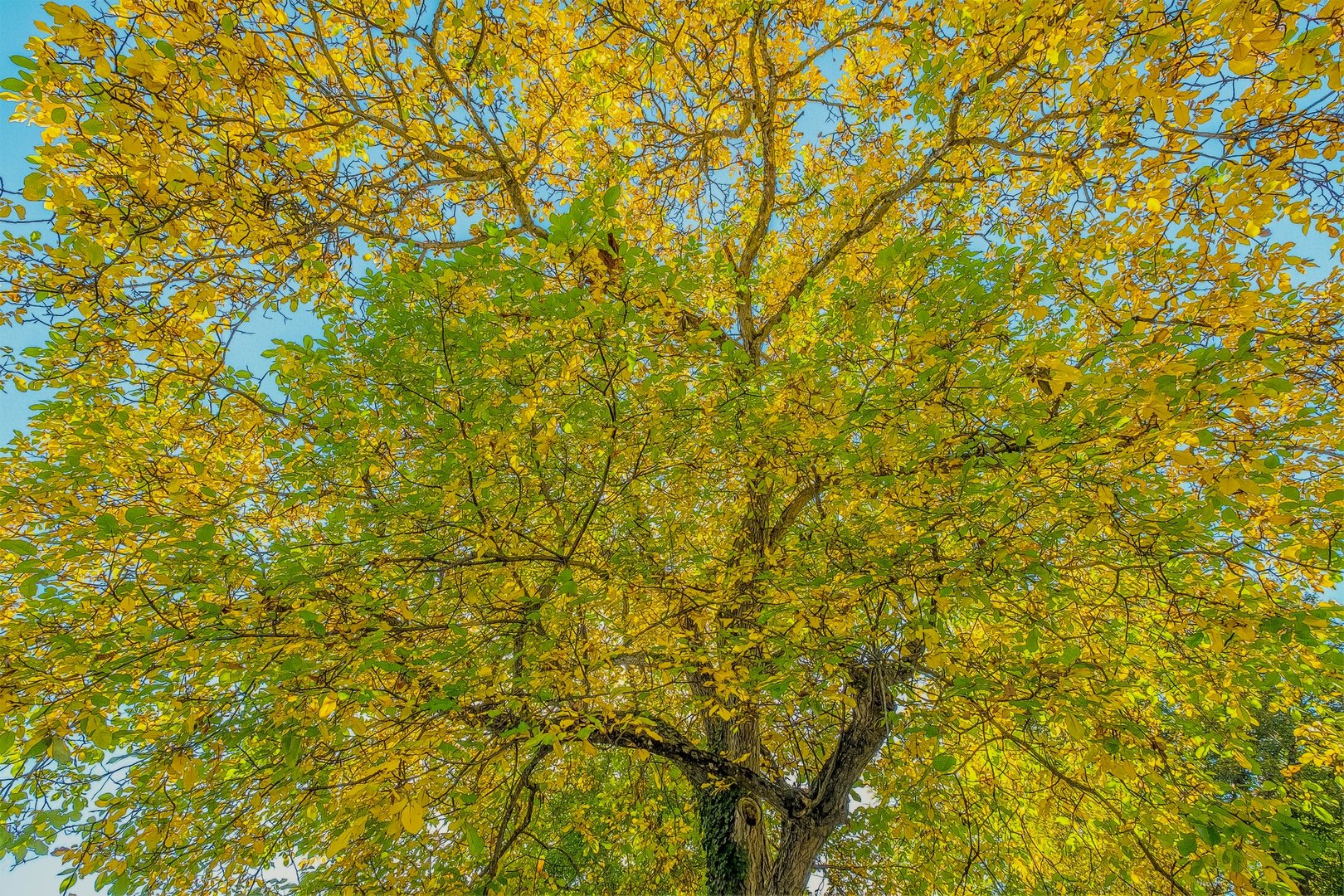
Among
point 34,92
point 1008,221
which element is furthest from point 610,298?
point 1008,221

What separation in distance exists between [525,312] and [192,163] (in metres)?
2.43

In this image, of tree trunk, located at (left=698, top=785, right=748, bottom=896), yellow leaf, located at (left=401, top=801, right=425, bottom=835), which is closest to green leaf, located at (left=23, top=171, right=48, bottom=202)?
yellow leaf, located at (left=401, top=801, right=425, bottom=835)

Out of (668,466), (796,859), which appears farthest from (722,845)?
(668,466)

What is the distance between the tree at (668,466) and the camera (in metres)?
2.67

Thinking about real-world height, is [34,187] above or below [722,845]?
above

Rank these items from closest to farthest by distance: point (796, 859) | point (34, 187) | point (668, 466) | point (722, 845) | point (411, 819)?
1. point (411, 819)
2. point (34, 187)
3. point (668, 466)
4. point (796, 859)
5. point (722, 845)

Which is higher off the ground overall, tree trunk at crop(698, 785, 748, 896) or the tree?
the tree

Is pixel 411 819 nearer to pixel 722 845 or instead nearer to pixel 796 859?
pixel 796 859

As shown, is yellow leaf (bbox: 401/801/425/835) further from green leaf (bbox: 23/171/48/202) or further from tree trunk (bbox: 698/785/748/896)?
tree trunk (bbox: 698/785/748/896)

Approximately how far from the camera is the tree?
267cm

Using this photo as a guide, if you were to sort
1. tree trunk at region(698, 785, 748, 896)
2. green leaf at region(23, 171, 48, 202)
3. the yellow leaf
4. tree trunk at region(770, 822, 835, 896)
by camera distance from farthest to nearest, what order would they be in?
tree trunk at region(698, 785, 748, 896), tree trunk at region(770, 822, 835, 896), green leaf at region(23, 171, 48, 202), the yellow leaf

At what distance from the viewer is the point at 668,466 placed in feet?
12.5

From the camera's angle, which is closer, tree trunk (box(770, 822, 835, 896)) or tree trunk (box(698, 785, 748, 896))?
tree trunk (box(770, 822, 835, 896))

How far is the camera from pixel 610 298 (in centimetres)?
277
